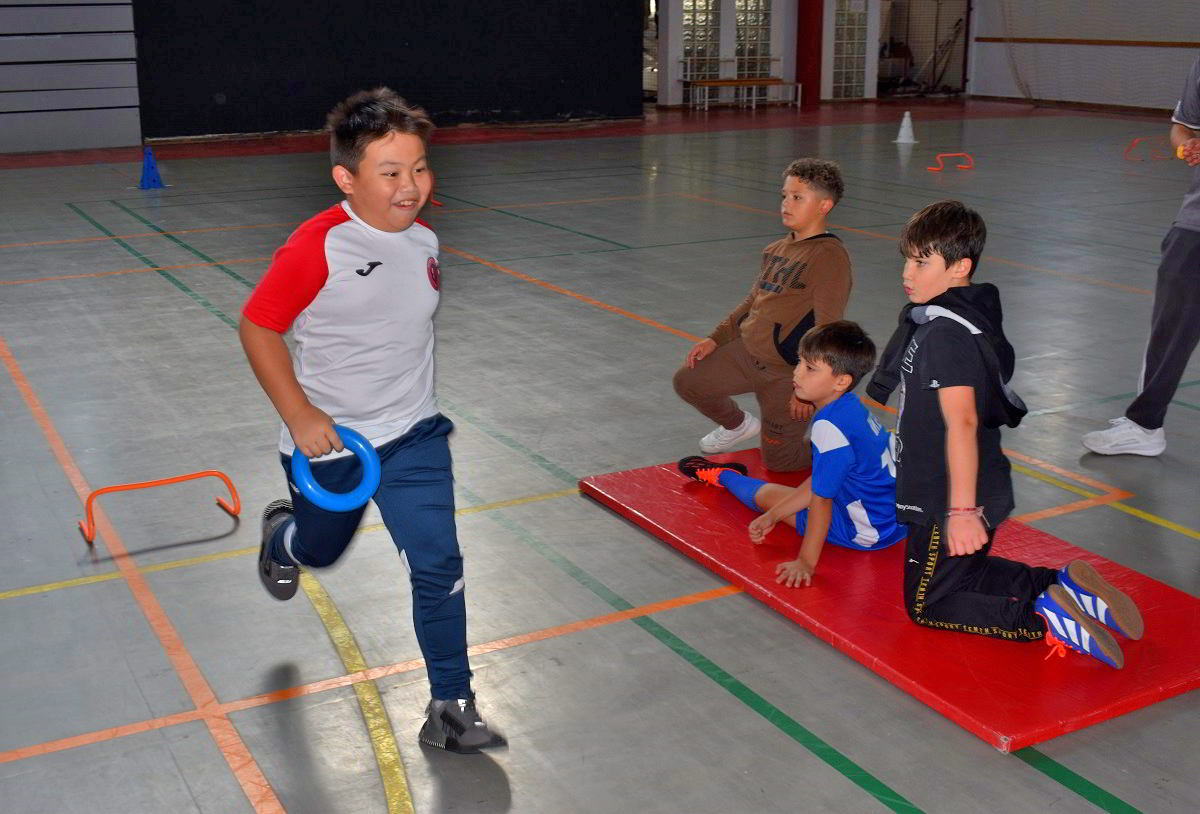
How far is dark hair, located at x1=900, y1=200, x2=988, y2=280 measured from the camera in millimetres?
3295

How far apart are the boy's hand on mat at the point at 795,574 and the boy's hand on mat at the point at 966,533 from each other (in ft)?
2.41

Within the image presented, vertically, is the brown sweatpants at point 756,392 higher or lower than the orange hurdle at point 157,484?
higher

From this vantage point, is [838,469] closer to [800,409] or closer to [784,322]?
[800,409]

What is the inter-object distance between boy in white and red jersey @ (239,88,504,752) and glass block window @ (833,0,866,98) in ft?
81.5

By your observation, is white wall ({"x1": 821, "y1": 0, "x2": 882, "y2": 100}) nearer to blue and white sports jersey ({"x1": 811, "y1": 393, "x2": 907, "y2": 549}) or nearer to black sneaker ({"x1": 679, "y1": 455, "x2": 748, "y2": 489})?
black sneaker ({"x1": 679, "y1": 455, "x2": 748, "y2": 489})

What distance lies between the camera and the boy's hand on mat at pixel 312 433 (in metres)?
2.91

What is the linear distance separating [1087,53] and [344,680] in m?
25.4

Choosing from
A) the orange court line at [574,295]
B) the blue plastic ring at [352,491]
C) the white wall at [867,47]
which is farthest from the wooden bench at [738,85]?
the blue plastic ring at [352,491]

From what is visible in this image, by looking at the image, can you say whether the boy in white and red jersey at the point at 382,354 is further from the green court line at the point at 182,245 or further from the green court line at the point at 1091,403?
the green court line at the point at 182,245

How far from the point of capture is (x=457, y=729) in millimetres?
3160

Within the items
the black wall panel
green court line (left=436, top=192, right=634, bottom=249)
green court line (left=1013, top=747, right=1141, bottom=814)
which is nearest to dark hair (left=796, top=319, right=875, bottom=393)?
green court line (left=1013, top=747, right=1141, bottom=814)

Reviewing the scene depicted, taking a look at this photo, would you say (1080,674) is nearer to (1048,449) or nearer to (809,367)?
(809,367)

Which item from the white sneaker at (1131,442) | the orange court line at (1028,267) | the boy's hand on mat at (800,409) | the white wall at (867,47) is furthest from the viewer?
the white wall at (867,47)

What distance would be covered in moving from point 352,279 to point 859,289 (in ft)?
20.6
